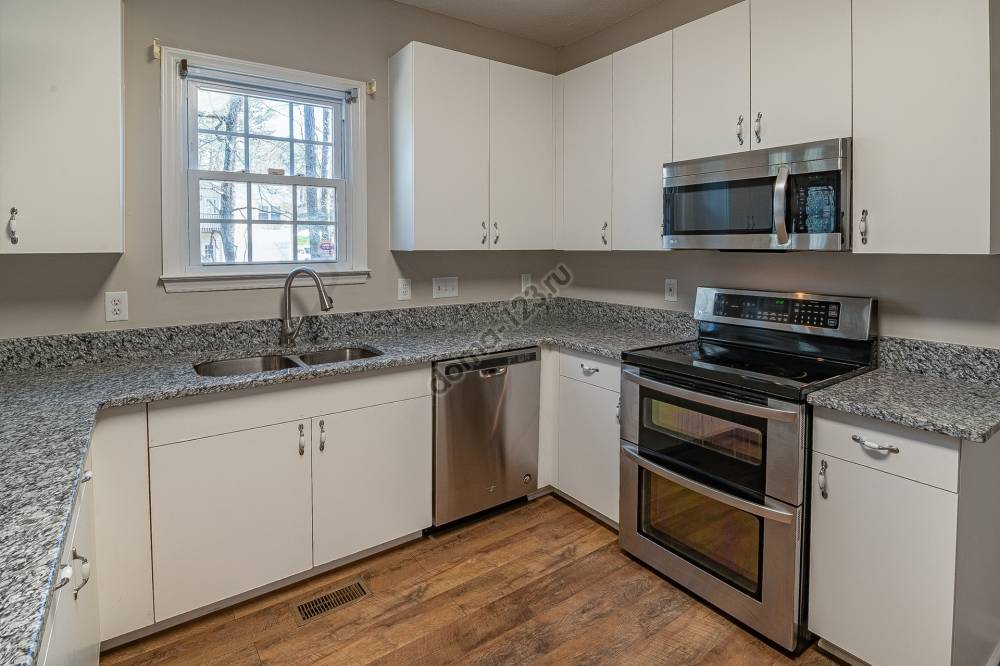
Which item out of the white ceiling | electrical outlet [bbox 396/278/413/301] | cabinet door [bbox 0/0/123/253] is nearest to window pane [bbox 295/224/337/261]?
electrical outlet [bbox 396/278/413/301]

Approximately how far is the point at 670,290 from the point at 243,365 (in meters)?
2.05

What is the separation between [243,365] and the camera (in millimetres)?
2518

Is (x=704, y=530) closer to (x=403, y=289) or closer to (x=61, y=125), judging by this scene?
(x=403, y=289)

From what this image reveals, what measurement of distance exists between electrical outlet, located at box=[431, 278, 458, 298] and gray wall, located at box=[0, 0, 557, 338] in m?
0.04

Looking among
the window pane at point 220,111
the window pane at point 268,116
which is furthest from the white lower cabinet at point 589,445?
the window pane at point 220,111

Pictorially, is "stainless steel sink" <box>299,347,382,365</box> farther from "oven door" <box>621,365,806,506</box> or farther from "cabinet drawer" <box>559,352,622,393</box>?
"oven door" <box>621,365,806,506</box>

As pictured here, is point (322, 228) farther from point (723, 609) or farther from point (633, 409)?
point (723, 609)

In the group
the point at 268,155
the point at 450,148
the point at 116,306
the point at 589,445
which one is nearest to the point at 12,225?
the point at 116,306

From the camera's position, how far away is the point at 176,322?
8.04ft

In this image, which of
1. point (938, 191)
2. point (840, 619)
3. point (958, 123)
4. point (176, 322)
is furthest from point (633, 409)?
point (176, 322)

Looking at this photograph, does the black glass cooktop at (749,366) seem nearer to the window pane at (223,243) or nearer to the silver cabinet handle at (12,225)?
the window pane at (223,243)

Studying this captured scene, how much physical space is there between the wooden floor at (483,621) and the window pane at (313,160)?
5.85 feet

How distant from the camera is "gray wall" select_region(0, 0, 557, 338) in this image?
2213 mm

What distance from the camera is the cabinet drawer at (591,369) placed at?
2578 mm
